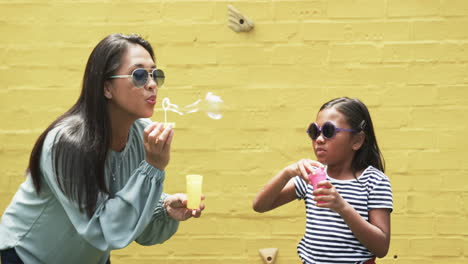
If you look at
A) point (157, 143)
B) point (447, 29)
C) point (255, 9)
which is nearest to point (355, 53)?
point (447, 29)

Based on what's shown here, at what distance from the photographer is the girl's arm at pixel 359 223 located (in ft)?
9.25

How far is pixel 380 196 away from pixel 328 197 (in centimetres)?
30

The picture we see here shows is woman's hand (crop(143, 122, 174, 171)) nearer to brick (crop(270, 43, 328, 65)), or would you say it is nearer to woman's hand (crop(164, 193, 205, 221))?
woman's hand (crop(164, 193, 205, 221))

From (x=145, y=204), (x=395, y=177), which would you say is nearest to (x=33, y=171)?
(x=145, y=204)

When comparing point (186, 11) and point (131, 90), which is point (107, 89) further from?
point (186, 11)

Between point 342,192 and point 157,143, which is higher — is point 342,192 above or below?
below

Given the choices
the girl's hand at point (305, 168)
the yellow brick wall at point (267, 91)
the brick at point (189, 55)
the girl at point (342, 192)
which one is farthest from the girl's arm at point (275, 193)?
the brick at point (189, 55)

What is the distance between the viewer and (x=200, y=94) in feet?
13.8

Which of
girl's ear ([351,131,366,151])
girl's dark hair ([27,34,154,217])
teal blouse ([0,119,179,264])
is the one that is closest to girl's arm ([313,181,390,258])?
girl's ear ([351,131,366,151])

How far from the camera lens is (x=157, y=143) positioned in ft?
8.68

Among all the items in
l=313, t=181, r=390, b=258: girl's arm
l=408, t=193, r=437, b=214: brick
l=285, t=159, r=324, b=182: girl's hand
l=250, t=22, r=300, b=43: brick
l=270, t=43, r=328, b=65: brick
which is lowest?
l=408, t=193, r=437, b=214: brick

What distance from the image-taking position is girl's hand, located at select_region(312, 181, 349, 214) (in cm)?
Answer: 282

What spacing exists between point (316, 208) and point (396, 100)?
4.36 feet

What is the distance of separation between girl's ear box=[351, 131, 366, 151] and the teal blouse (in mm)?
899
